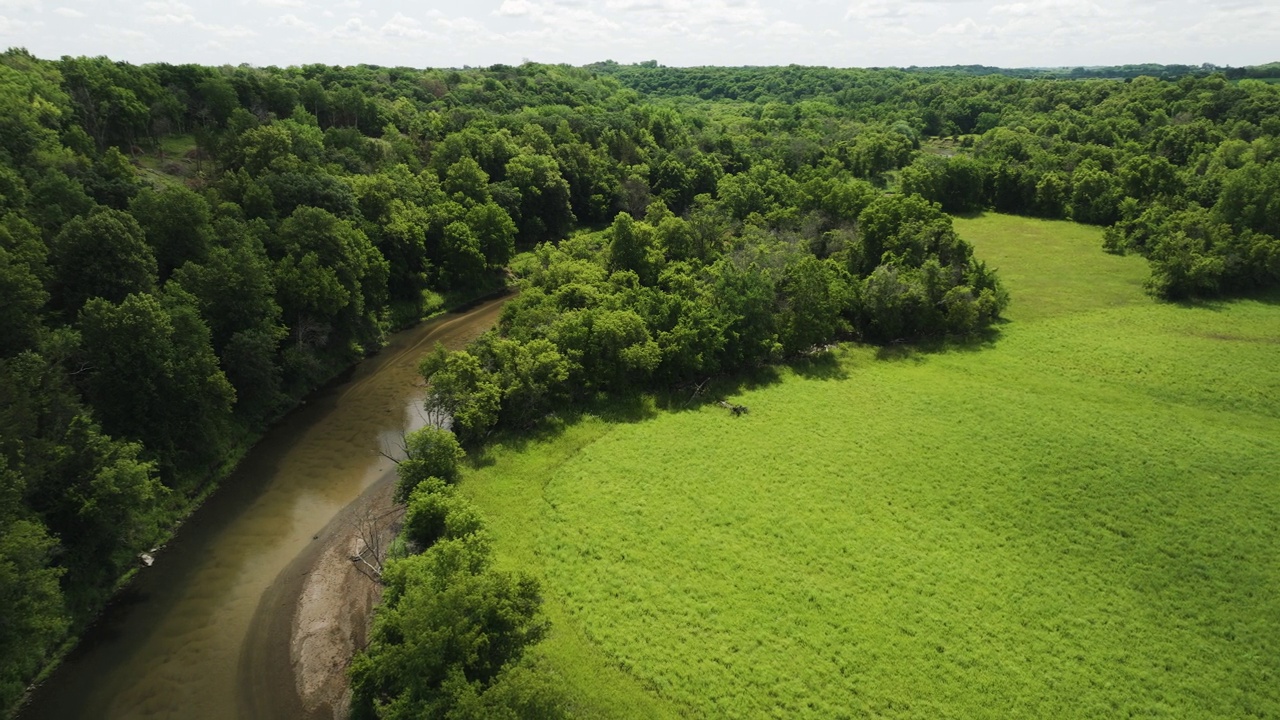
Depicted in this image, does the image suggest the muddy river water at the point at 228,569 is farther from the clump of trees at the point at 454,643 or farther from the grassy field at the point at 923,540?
the grassy field at the point at 923,540

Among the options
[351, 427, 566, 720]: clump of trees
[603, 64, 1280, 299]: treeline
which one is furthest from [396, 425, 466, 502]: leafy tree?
[603, 64, 1280, 299]: treeline

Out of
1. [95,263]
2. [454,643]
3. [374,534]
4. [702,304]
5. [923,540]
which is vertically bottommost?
[923,540]

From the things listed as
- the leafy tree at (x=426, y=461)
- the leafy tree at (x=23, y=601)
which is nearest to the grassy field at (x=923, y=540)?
the leafy tree at (x=426, y=461)

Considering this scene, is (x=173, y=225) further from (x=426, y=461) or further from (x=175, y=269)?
(x=426, y=461)

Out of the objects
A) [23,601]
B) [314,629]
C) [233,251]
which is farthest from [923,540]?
[233,251]

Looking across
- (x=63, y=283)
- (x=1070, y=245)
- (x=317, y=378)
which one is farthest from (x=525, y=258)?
(x=1070, y=245)

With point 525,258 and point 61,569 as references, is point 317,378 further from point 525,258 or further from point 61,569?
point 525,258
